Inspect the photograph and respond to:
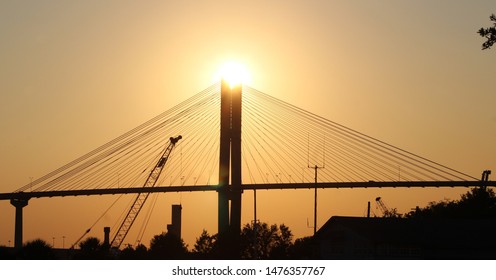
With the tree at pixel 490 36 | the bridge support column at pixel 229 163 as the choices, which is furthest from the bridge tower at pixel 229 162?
the tree at pixel 490 36

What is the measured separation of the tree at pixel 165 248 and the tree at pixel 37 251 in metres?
16.8

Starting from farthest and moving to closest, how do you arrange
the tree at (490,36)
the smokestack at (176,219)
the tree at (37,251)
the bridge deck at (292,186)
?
the smokestack at (176,219) → the bridge deck at (292,186) → the tree at (37,251) → the tree at (490,36)

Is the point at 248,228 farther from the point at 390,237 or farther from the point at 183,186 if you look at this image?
the point at 390,237

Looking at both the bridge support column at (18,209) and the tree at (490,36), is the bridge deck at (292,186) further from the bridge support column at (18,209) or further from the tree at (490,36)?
the tree at (490,36)

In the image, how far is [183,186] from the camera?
6063 inches

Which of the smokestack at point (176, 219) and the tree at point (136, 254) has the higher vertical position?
the smokestack at point (176, 219)

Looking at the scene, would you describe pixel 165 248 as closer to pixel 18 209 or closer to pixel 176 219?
pixel 18 209

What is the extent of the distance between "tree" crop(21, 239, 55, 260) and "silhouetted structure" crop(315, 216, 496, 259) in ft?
77.6

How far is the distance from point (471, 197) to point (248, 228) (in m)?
43.6

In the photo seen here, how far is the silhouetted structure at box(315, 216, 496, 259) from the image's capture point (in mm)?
92125

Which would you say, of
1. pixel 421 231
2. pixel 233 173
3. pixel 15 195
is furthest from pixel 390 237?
pixel 15 195

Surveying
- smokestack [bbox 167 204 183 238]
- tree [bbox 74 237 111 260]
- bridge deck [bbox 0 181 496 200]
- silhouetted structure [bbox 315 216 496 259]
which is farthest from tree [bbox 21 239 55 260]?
smokestack [bbox 167 204 183 238]

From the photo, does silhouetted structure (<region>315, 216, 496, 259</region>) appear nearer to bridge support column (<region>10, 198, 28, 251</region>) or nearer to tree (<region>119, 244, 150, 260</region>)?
tree (<region>119, 244, 150, 260</region>)

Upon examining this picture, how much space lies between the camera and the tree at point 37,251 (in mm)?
83875
